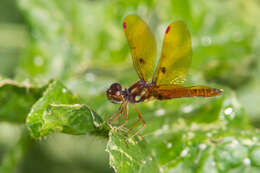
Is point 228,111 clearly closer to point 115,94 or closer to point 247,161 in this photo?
point 247,161

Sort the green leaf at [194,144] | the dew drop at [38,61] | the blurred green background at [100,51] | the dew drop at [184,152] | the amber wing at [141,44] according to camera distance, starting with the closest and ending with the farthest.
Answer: the green leaf at [194,144] < the dew drop at [184,152] < the amber wing at [141,44] < the dew drop at [38,61] < the blurred green background at [100,51]

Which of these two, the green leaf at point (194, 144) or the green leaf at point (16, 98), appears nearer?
the green leaf at point (194, 144)

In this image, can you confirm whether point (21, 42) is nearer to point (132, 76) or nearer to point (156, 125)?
point (132, 76)

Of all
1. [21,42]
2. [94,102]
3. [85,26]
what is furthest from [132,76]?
[21,42]

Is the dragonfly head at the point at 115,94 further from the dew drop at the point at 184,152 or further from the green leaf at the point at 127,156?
the dew drop at the point at 184,152

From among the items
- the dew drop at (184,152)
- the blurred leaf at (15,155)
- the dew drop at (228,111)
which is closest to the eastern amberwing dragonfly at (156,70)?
the dew drop at (228,111)

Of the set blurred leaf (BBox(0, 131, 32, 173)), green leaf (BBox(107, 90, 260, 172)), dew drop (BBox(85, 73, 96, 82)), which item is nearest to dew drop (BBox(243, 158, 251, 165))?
green leaf (BBox(107, 90, 260, 172))

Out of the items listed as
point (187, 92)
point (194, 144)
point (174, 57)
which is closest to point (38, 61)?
point (174, 57)

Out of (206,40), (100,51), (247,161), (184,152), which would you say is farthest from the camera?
(206,40)
